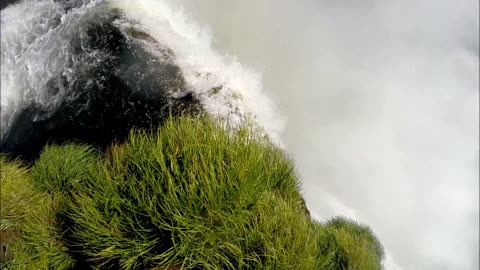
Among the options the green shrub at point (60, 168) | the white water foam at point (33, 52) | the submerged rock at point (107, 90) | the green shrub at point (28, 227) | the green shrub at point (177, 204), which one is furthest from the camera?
the submerged rock at point (107, 90)

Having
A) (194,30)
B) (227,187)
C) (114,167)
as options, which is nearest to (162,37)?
(194,30)

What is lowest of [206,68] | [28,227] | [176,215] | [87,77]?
[28,227]

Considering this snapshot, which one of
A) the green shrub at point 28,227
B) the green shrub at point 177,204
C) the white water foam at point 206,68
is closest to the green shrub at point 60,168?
the green shrub at point 28,227

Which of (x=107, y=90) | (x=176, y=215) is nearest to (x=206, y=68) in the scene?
(x=107, y=90)

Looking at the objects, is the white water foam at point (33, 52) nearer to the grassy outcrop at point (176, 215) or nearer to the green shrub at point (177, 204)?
the grassy outcrop at point (176, 215)

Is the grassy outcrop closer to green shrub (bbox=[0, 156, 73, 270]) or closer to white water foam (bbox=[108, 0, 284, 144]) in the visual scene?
green shrub (bbox=[0, 156, 73, 270])

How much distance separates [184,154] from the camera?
19.8 feet

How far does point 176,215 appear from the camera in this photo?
5605mm

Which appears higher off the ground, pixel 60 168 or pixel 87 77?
pixel 87 77

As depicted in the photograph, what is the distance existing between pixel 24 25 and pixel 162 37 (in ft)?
10.9

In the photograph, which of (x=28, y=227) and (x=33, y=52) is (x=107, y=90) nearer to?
(x=33, y=52)

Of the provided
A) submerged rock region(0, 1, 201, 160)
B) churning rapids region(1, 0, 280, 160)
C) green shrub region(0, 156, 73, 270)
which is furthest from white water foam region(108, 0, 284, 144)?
green shrub region(0, 156, 73, 270)

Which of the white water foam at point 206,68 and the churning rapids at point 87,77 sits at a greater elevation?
the white water foam at point 206,68

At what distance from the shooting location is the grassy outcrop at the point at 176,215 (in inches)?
229
